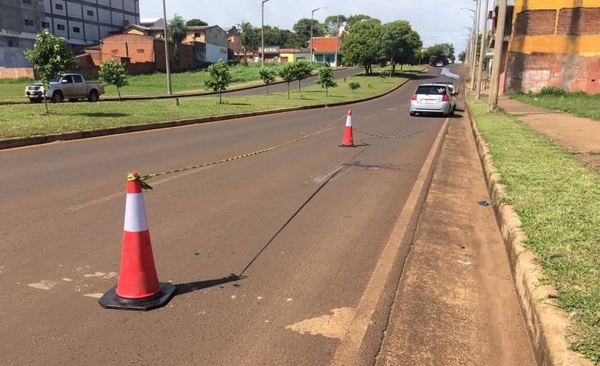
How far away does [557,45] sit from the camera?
36531 millimetres

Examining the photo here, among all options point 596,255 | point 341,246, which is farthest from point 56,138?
point 596,255

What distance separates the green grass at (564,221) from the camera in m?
3.29

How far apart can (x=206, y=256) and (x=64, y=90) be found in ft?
87.1

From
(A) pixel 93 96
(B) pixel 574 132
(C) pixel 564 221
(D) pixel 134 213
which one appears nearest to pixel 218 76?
(A) pixel 93 96

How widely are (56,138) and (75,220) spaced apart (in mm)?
8266

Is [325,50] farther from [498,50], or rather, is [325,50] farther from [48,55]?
[48,55]

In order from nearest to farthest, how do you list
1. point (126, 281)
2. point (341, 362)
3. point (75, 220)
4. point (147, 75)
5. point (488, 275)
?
point (341, 362) < point (126, 281) < point (488, 275) < point (75, 220) < point (147, 75)

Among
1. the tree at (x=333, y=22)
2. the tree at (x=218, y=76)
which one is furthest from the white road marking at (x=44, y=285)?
the tree at (x=333, y=22)

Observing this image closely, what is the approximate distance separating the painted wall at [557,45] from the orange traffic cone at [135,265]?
126 feet

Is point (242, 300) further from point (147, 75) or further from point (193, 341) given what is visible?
point (147, 75)

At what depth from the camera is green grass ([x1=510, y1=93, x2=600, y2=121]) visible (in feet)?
73.4

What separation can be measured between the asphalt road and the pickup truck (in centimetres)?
1924

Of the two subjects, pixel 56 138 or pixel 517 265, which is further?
pixel 56 138

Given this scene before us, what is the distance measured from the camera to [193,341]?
130 inches
